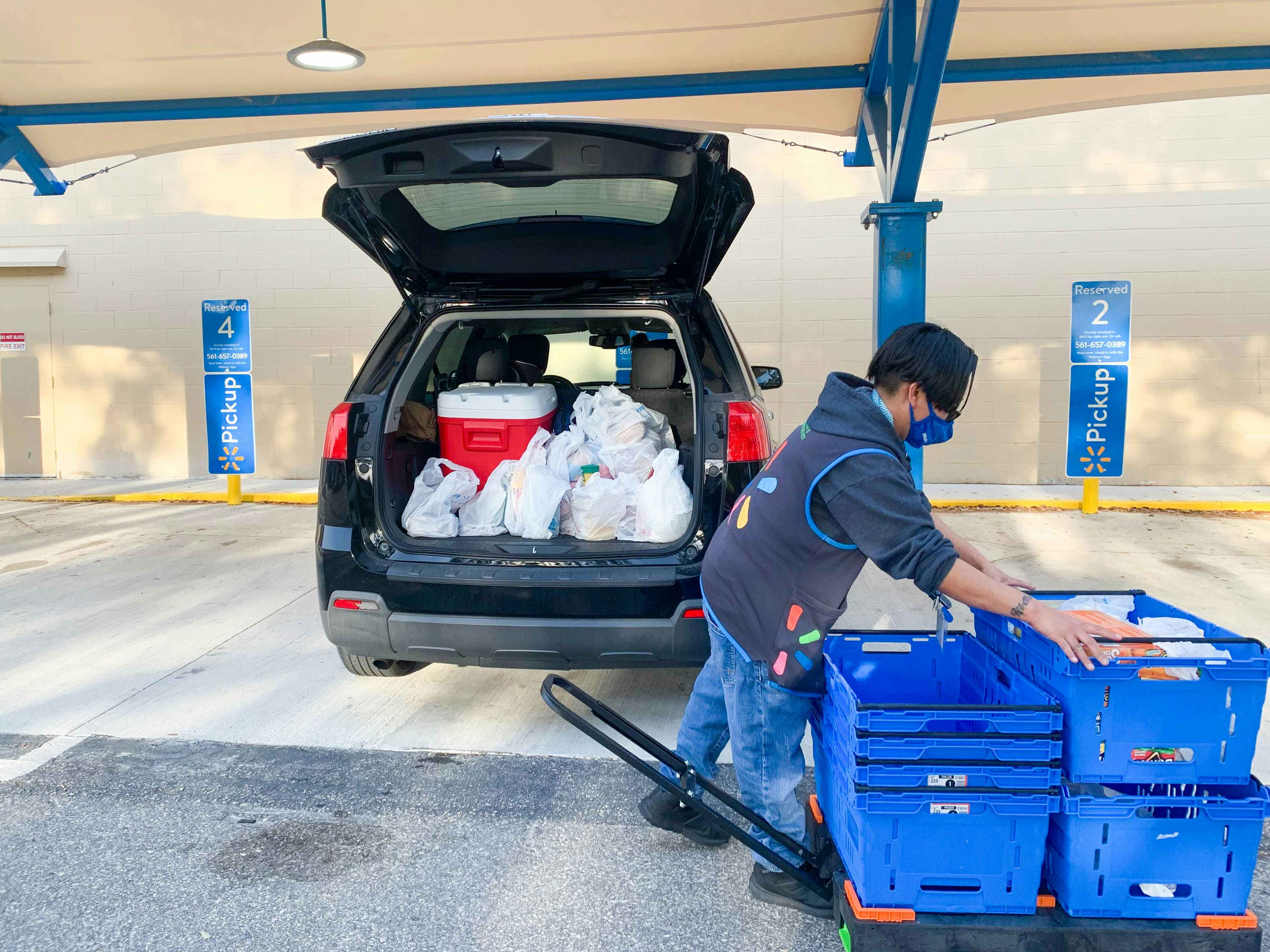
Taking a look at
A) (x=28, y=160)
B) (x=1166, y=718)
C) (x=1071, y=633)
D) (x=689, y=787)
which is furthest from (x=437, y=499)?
(x=28, y=160)

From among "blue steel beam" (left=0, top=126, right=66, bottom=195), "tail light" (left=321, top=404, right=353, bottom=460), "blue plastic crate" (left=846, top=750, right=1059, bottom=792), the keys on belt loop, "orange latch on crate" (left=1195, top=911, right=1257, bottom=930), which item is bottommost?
"orange latch on crate" (left=1195, top=911, right=1257, bottom=930)

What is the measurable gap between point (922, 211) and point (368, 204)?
2949 millimetres

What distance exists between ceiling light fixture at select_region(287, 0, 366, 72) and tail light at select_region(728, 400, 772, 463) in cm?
304

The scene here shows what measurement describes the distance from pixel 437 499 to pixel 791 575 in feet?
6.05

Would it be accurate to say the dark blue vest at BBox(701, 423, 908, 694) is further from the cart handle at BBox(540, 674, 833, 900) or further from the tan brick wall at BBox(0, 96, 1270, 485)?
the tan brick wall at BBox(0, 96, 1270, 485)

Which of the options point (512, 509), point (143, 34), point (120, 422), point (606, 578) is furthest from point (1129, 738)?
point (120, 422)

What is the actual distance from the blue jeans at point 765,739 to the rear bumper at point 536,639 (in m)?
0.62

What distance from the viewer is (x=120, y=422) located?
10000mm

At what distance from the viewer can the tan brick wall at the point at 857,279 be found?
27.8 feet

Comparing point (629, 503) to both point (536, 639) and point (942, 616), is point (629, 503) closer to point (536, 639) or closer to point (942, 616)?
point (536, 639)

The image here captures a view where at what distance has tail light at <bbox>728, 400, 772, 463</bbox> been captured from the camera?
3.20 meters

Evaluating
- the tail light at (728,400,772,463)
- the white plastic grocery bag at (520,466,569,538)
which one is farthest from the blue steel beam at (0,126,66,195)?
the tail light at (728,400,772,463)

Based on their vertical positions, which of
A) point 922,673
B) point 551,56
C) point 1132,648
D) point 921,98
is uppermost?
point 551,56

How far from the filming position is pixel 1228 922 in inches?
76.6
